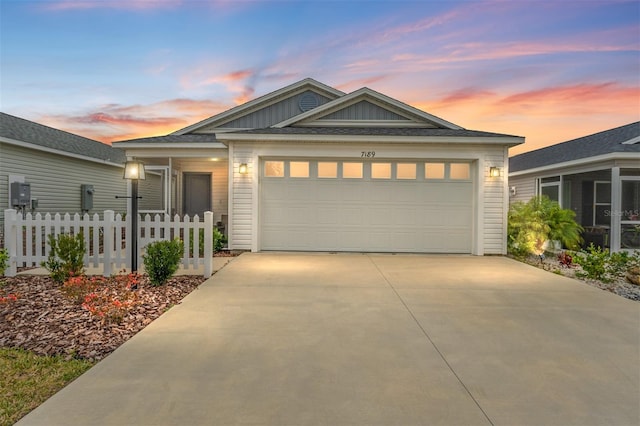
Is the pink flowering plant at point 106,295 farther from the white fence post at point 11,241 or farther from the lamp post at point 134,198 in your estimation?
the white fence post at point 11,241

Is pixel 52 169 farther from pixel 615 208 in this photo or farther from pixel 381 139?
pixel 615 208

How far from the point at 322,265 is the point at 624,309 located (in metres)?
5.02

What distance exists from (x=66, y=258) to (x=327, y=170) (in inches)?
241

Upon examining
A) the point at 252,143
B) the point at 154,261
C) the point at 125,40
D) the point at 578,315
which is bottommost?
the point at 578,315

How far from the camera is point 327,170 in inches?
373

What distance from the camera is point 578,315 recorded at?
14.4 ft

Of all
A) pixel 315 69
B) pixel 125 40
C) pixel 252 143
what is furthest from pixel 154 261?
pixel 315 69

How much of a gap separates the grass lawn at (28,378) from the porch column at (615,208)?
12.2 metres

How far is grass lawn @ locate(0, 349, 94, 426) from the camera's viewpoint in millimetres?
2244

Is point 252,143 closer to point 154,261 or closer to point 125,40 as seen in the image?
point 154,261

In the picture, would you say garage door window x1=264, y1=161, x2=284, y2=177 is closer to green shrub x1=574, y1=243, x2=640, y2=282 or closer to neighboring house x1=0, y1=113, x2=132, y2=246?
green shrub x1=574, y1=243, x2=640, y2=282

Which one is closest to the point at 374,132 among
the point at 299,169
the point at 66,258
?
the point at 299,169

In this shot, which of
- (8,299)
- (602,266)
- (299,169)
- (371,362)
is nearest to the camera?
(371,362)

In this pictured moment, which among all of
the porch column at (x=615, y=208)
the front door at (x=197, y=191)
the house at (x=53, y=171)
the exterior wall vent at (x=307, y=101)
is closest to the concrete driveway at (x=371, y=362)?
the porch column at (x=615, y=208)
